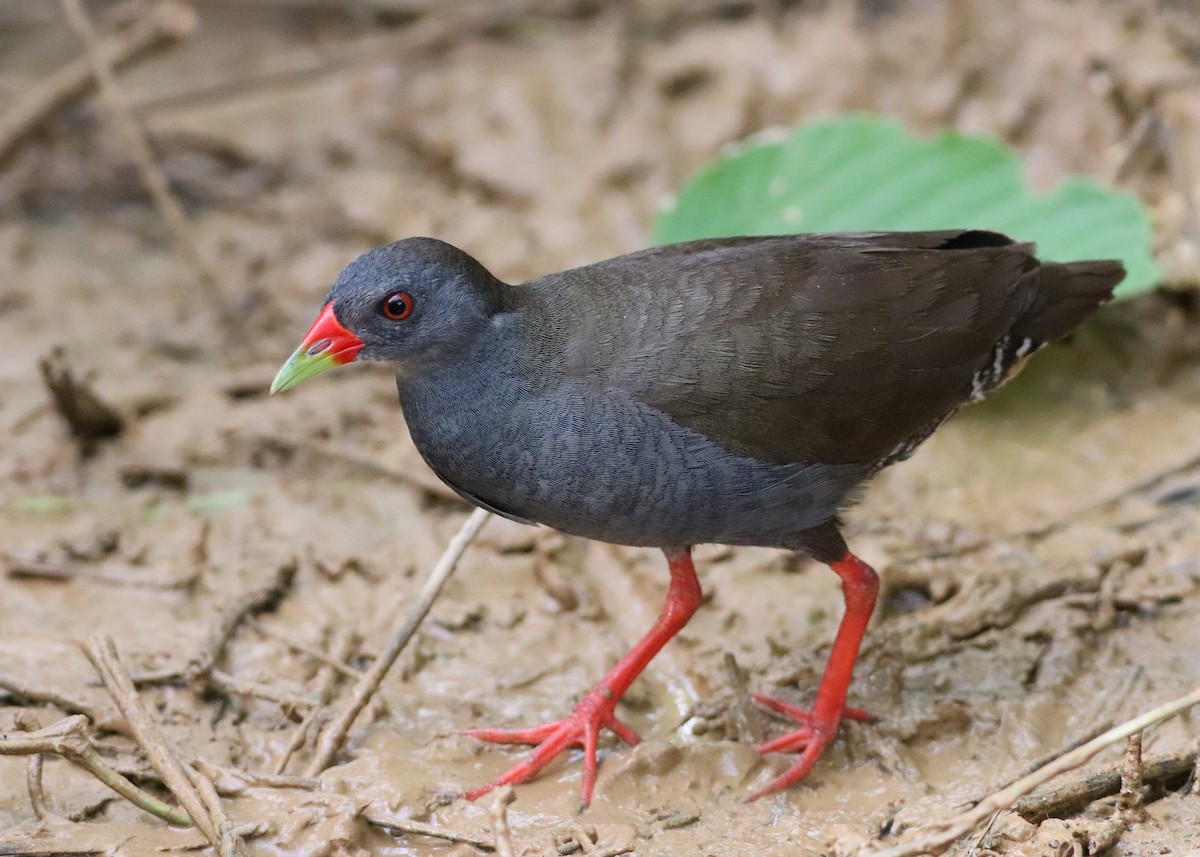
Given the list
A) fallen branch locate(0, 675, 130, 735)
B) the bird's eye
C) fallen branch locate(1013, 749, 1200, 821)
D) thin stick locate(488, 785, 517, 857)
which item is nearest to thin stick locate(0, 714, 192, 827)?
fallen branch locate(0, 675, 130, 735)

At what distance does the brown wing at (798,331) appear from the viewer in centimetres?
349

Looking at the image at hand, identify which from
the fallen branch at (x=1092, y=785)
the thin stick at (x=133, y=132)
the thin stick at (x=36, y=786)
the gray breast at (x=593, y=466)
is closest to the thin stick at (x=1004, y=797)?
the fallen branch at (x=1092, y=785)

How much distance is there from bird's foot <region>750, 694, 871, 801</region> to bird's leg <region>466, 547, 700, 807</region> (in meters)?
0.42

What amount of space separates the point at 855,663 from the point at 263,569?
80.9 inches

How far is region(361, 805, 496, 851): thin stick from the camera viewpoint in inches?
132

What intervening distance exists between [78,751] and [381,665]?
94cm

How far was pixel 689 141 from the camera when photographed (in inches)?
263

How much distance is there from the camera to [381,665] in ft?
12.6

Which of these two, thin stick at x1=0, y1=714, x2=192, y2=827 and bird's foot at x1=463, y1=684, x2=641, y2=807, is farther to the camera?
bird's foot at x1=463, y1=684, x2=641, y2=807

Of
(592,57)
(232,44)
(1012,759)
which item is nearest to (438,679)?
(1012,759)

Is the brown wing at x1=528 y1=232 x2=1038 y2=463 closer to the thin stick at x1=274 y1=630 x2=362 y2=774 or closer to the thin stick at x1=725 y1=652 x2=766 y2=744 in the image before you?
the thin stick at x1=725 y1=652 x2=766 y2=744

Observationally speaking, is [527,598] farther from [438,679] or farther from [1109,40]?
[1109,40]

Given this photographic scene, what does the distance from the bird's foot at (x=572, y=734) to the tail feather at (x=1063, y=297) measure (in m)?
1.69

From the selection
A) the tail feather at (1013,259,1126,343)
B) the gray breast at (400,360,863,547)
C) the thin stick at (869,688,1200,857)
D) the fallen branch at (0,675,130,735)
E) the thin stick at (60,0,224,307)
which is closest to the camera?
the thin stick at (869,688,1200,857)
